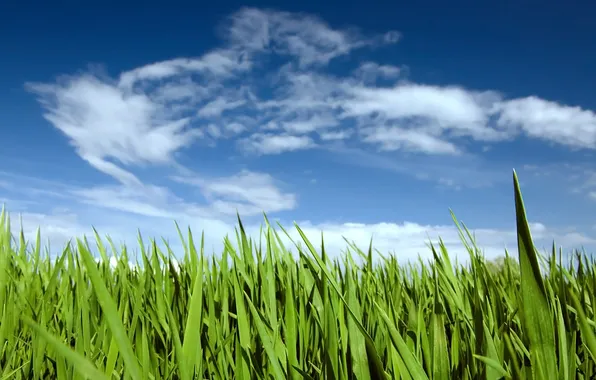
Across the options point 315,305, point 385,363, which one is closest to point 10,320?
point 315,305

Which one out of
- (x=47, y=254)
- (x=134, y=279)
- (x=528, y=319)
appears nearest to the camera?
(x=528, y=319)

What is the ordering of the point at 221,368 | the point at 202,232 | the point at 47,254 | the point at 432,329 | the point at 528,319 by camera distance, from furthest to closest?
the point at 47,254 → the point at 202,232 → the point at 221,368 → the point at 432,329 → the point at 528,319

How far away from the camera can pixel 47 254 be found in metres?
2.37

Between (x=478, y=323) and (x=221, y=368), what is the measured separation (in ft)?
1.55

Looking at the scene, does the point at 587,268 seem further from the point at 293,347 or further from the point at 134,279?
the point at 134,279

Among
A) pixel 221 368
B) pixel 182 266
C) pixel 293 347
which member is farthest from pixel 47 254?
pixel 293 347

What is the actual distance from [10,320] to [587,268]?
1.93 meters

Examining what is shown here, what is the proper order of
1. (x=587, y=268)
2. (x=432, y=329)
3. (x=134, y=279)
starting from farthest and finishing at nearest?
1. (x=134, y=279)
2. (x=587, y=268)
3. (x=432, y=329)

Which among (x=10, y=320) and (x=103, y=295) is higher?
(x=103, y=295)

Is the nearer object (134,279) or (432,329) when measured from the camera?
(432,329)

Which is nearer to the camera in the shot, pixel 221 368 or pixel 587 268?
pixel 221 368

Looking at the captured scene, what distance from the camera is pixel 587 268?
191 cm

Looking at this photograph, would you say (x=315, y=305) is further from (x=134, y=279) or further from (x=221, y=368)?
(x=134, y=279)

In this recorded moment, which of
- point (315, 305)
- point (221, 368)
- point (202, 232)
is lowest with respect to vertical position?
point (221, 368)
